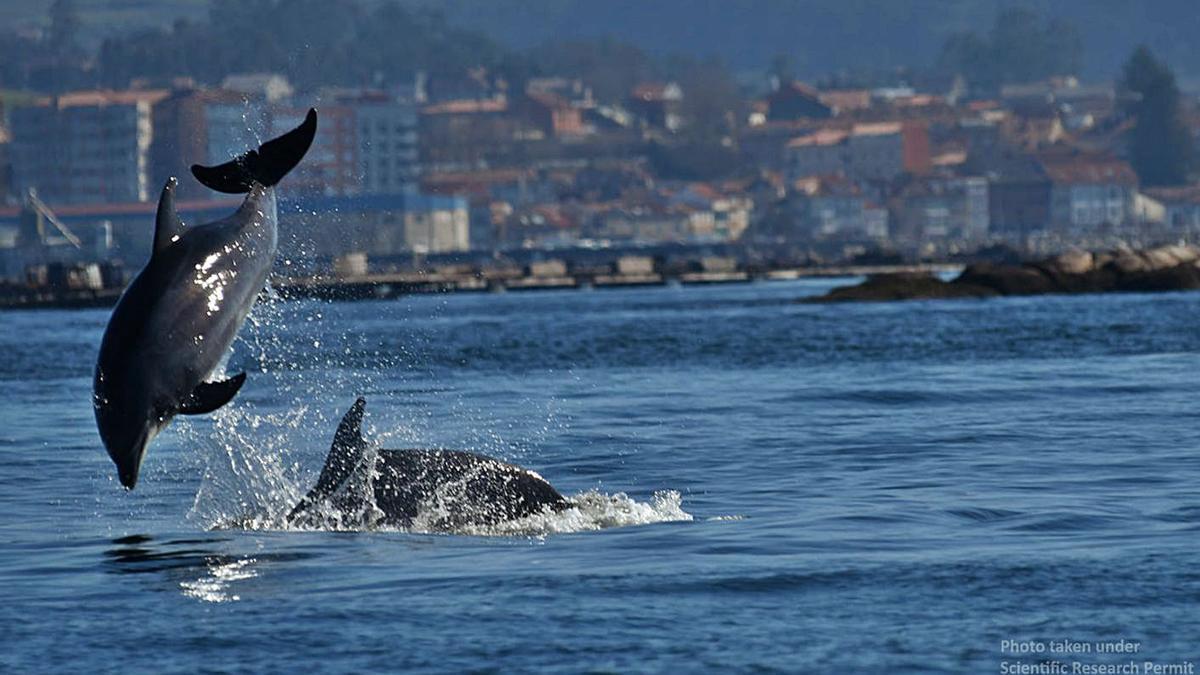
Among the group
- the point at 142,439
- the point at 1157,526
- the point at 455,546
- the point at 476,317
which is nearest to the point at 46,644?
the point at 142,439

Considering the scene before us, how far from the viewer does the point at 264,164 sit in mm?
15445

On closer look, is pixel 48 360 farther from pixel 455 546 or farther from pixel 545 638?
pixel 545 638

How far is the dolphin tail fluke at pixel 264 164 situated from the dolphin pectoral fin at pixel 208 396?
1256 millimetres

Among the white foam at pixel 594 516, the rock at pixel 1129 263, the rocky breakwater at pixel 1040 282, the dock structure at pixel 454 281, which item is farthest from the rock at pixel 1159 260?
the white foam at pixel 594 516

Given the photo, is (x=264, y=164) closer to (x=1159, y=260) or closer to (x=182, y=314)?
(x=182, y=314)

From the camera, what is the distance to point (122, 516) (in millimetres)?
20219

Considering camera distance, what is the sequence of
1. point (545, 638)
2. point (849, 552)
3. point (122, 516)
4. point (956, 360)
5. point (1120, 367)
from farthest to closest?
1. point (956, 360)
2. point (1120, 367)
3. point (122, 516)
4. point (849, 552)
5. point (545, 638)

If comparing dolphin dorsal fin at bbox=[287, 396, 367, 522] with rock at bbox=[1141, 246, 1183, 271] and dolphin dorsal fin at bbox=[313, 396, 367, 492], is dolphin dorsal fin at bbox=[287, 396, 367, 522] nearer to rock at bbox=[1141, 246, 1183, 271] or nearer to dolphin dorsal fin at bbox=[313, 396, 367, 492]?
dolphin dorsal fin at bbox=[313, 396, 367, 492]

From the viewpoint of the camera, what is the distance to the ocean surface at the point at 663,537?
13.6 metres

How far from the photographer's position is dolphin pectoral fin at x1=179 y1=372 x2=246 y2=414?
14.5 meters

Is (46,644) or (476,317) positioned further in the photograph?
(476,317)

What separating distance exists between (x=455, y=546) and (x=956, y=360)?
93.1 ft

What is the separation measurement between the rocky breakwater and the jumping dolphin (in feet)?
249

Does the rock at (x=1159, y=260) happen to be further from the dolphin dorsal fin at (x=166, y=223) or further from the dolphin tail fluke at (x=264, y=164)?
the dolphin dorsal fin at (x=166, y=223)
